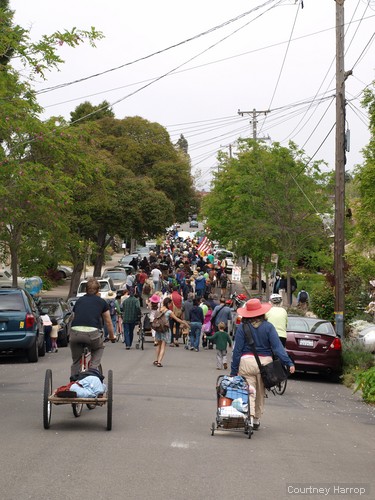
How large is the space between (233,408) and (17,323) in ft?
35.7

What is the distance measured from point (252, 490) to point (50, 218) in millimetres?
22537

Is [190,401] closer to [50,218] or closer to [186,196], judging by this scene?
[50,218]

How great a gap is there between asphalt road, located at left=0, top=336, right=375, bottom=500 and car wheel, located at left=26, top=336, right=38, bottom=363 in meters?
4.54

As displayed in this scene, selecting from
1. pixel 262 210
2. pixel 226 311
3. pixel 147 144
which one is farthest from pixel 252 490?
pixel 147 144

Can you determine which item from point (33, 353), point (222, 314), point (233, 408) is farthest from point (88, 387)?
point (222, 314)

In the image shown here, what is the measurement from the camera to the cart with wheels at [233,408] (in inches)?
422

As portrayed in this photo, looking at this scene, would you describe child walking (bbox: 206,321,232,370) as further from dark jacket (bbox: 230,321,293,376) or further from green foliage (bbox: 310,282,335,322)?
dark jacket (bbox: 230,321,293,376)

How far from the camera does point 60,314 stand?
26641mm

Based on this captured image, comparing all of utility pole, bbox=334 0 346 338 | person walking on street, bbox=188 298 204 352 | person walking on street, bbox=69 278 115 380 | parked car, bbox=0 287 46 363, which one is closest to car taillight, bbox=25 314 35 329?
parked car, bbox=0 287 46 363

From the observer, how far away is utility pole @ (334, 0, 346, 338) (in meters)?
23.0

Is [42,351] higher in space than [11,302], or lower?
lower

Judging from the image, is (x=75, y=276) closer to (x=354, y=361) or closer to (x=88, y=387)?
(x=354, y=361)

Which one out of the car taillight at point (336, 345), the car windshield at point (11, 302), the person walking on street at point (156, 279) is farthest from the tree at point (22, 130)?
the person walking on street at point (156, 279)

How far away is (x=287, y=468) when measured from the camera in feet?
29.5
